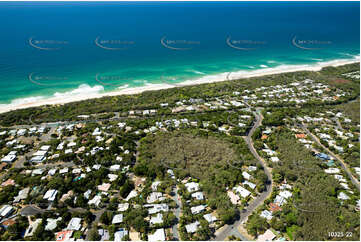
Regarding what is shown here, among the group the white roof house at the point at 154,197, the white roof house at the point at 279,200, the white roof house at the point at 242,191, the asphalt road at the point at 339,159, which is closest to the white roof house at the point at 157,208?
the white roof house at the point at 154,197

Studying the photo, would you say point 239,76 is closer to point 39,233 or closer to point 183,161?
point 183,161

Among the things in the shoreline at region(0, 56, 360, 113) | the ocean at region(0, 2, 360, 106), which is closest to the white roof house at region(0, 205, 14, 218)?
the shoreline at region(0, 56, 360, 113)

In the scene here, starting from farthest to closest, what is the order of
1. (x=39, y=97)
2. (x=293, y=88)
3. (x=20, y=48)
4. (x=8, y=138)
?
(x=20, y=48) < (x=293, y=88) < (x=39, y=97) < (x=8, y=138)

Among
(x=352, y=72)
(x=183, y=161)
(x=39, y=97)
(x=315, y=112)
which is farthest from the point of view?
(x=352, y=72)

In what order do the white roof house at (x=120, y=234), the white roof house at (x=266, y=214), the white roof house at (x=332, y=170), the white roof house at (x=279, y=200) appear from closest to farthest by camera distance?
the white roof house at (x=120, y=234) → the white roof house at (x=266, y=214) → the white roof house at (x=279, y=200) → the white roof house at (x=332, y=170)

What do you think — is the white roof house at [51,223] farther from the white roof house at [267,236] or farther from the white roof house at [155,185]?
the white roof house at [267,236]

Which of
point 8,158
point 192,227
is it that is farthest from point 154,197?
point 8,158

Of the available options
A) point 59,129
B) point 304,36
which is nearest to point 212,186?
point 59,129
